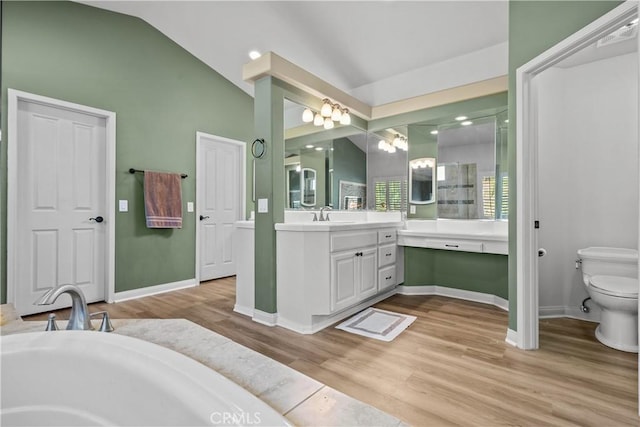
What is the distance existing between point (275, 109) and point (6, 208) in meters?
2.46

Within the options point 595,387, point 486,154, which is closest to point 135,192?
point 486,154

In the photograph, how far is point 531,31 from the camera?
2062mm

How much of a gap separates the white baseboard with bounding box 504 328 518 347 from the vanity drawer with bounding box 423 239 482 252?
3.06ft

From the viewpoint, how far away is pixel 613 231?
8.60ft

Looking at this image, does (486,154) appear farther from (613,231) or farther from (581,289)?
(581,289)

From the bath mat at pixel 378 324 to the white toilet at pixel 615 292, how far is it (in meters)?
1.32

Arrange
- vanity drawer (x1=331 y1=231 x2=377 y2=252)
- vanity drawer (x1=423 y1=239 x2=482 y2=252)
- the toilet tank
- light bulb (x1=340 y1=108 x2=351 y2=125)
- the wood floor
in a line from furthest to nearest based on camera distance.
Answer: light bulb (x1=340 y1=108 x2=351 y2=125), vanity drawer (x1=423 y1=239 x2=482 y2=252), vanity drawer (x1=331 y1=231 x2=377 y2=252), the toilet tank, the wood floor

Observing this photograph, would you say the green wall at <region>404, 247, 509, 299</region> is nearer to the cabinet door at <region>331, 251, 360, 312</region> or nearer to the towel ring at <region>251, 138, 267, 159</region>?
the cabinet door at <region>331, 251, 360, 312</region>

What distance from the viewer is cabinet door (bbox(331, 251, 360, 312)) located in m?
2.52

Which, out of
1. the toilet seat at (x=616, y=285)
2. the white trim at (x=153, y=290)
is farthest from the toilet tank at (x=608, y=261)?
the white trim at (x=153, y=290)

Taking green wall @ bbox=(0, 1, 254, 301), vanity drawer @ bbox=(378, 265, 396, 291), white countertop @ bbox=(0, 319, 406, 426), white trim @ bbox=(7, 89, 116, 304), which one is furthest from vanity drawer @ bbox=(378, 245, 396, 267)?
white trim @ bbox=(7, 89, 116, 304)

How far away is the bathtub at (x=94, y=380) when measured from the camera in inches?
33.9

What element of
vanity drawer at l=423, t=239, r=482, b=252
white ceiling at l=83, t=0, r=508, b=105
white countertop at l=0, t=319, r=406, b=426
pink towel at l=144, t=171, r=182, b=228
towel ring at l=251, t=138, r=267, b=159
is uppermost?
white ceiling at l=83, t=0, r=508, b=105

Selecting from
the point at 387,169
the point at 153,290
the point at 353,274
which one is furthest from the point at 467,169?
the point at 153,290
